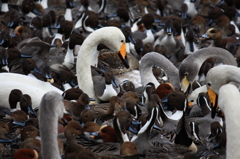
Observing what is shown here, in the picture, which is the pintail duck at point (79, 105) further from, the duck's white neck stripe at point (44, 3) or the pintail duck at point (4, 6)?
the duck's white neck stripe at point (44, 3)

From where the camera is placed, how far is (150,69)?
31.3ft

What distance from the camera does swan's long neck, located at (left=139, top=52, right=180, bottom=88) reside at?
31.0ft

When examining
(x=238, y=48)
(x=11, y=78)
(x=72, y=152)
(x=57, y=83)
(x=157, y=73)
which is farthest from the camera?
(x=238, y=48)

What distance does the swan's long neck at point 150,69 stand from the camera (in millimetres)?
9438

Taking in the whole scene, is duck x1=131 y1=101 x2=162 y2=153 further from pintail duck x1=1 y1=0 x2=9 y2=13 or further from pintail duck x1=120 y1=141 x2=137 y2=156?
pintail duck x1=1 y1=0 x2=9 y2=13

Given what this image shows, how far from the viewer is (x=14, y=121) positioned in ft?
24.9

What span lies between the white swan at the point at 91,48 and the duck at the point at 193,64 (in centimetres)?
84

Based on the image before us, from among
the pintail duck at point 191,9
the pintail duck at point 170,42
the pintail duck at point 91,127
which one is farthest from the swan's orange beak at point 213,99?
the pintail duck at point 191,9

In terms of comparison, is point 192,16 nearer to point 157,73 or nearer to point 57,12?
point 57,12

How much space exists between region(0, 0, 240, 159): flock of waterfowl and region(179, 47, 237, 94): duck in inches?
0.6

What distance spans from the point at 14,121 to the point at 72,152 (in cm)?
125

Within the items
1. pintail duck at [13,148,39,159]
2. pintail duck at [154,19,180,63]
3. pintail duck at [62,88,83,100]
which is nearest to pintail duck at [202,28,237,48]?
pintail duck at [154,19,180,63]

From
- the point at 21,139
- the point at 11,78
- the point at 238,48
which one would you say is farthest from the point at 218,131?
the point at 238,48

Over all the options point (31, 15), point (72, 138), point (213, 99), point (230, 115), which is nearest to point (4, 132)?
point (72, 138)
